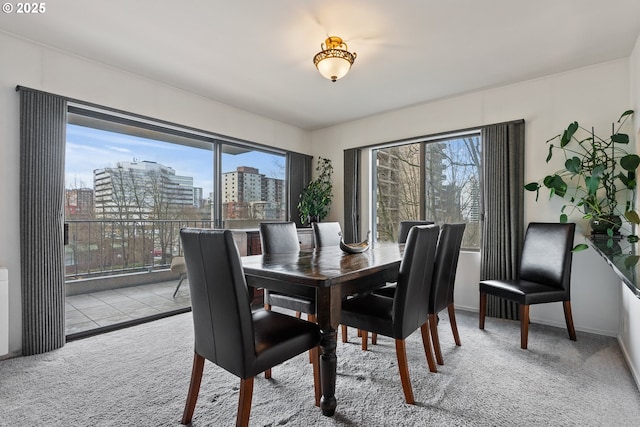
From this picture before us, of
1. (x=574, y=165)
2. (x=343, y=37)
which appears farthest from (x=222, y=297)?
(x=574, y=165)

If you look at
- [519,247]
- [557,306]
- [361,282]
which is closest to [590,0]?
[519,247]

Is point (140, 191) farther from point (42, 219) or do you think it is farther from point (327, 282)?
point (327, 282)

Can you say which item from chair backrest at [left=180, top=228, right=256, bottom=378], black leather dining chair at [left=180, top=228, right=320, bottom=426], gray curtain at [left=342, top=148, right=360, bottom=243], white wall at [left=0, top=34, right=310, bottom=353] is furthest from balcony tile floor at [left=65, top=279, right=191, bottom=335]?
gray curtain at [left=342, top=148, right=360, bottom=243]

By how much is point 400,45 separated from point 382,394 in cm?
261

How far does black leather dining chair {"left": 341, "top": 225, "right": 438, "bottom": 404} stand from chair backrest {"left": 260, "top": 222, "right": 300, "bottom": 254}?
96 centimetres

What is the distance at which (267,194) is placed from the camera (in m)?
4.86

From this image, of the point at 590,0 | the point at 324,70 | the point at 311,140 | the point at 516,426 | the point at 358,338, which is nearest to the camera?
the point at 516,426

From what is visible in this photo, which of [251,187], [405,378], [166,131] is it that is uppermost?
[166,131]

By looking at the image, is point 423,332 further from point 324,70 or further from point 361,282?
point 324,70

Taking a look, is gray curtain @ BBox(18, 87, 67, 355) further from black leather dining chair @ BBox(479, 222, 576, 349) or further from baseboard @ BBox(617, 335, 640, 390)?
baseboard @ BBox(617, 335, 640, 390)

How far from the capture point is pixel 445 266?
101 inches

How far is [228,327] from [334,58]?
201 centimetres

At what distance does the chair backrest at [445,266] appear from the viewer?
2.38 metres

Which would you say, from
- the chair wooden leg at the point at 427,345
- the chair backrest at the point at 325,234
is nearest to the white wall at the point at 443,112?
the chair backrest at the point at 325,234
